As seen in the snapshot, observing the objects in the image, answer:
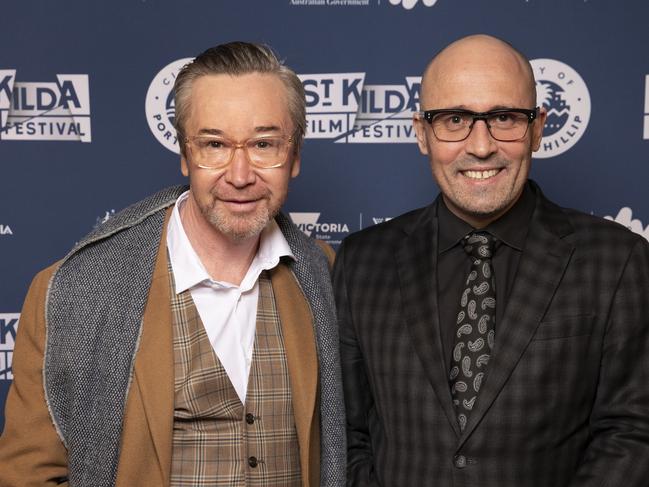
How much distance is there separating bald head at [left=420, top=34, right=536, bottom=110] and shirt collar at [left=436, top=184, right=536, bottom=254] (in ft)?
0.63

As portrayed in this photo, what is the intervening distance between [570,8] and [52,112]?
1495 mm

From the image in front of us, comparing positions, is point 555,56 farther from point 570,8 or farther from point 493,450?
point 493,450

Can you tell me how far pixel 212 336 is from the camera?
4.93 ft

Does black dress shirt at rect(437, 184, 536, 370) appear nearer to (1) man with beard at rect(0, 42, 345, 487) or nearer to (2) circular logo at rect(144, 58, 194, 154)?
(1) man with beard at rect(0, 42, 345, 487)

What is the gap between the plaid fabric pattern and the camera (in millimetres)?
1448

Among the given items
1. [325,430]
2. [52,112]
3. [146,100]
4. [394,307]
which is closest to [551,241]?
[394,307]

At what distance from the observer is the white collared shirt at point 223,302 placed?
1500 mm

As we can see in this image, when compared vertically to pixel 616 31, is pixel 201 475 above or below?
below

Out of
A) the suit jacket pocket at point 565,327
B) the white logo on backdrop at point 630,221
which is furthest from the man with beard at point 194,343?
the white logo on backdrop at point 630,221

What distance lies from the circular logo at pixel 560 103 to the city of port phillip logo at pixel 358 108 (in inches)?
14.1

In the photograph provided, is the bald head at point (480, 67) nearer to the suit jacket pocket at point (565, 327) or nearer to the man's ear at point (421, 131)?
the man's ear at point (421, 131)

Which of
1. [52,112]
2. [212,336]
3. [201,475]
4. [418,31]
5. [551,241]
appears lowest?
[201,475]

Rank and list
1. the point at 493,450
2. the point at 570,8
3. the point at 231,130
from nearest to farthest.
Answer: the point at 493,450 → the point at 231,130 → the point at 570,8

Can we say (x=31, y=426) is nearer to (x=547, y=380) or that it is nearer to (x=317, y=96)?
(x=547, y=380)
